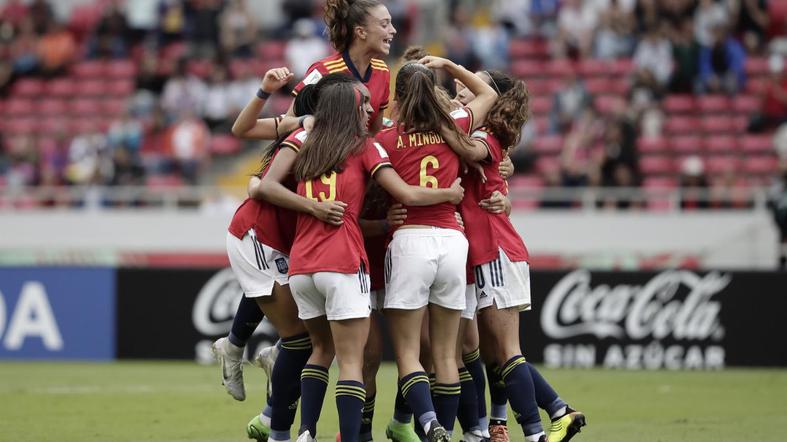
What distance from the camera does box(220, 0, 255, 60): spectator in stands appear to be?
25.0 metres

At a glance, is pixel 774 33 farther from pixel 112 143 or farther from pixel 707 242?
pixel 112 143

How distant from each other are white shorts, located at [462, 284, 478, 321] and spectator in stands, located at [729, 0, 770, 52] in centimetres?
1445

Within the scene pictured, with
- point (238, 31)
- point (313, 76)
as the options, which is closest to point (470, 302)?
point (313, 76)

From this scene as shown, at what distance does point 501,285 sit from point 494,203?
0.56 metres

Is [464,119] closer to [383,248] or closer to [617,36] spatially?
[383,248]

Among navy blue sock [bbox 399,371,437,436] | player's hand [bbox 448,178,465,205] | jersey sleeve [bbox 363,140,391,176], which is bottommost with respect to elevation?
navy blue sock [bbox 399,371,437,436]

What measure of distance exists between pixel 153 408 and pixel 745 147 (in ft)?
39.9

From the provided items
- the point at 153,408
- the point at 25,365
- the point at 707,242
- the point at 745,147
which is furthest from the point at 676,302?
the point at 25,365

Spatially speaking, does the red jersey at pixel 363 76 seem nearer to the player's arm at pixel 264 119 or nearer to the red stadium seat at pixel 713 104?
the player's arm at pixel 264 119

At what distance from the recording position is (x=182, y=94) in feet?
78.1

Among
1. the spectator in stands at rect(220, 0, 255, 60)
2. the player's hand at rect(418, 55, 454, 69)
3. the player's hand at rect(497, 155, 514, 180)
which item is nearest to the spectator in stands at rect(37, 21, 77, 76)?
the spectator in stands at rect(220, 0, 255, 60)

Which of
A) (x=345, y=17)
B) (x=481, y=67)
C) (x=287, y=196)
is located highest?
(x=481, y=67)

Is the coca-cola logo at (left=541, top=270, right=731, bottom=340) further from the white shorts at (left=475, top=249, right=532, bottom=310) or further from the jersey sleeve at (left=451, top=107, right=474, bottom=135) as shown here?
the jersey sleeve at (left=451, top=107, right=474, bottom=135)

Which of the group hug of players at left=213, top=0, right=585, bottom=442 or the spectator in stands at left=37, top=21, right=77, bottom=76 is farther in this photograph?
the spectator in stands at left=37, top=21, right=77, bottom=76
